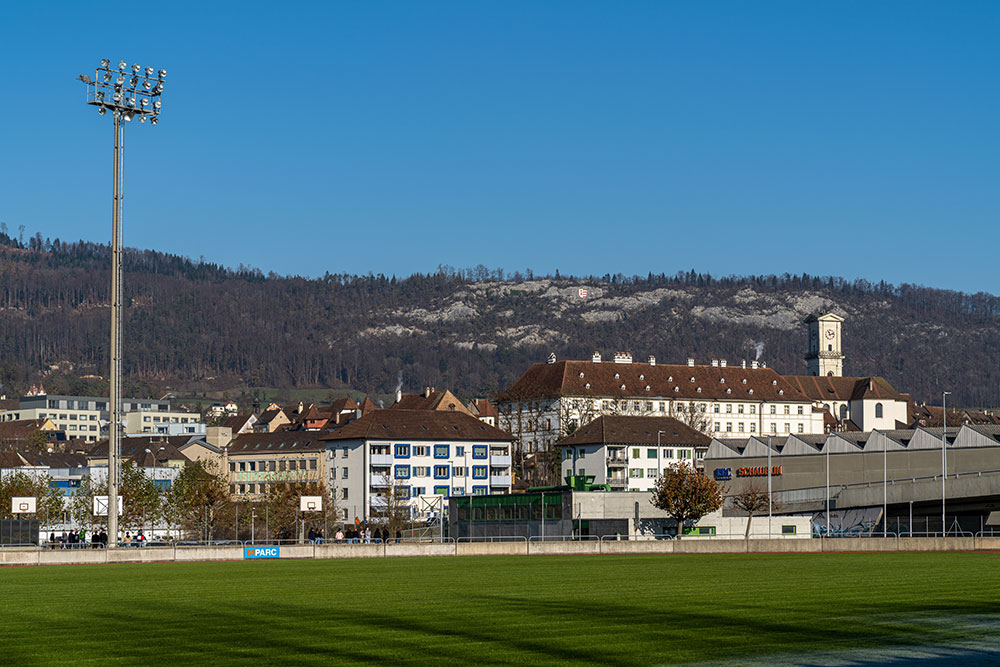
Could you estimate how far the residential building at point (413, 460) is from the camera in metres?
151

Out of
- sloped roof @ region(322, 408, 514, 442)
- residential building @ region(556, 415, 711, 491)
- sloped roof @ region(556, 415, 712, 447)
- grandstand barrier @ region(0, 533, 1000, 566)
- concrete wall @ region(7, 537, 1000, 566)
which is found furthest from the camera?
sloped roof @ region(556, 415, 712, 447)

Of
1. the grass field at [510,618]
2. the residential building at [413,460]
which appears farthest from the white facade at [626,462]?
the grass field at [510,618]

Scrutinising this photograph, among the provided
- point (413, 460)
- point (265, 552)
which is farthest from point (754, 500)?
point (265, 552)

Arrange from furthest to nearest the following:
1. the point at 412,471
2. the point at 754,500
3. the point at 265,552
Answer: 1. the point at 412,471
2. the point at 754,500
3. the point at 265,552

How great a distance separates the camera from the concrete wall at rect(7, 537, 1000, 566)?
71.6 m

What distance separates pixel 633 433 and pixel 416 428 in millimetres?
27115

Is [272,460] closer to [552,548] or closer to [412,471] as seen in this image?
[412,471]

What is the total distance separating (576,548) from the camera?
76.6 metres

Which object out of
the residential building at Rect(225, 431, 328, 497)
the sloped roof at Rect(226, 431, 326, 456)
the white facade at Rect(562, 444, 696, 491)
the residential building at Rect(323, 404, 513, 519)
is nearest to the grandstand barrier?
the residential building at Rect(323, 404, 513, 519)

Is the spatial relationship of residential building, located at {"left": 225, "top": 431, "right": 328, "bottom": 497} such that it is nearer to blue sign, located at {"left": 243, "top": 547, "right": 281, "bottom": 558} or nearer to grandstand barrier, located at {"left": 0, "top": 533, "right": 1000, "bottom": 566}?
grandstand barrier, located at {"left": 0, "top": 533, "right": 1000, "bottom": 566}

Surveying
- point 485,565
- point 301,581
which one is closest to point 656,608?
point 301,581

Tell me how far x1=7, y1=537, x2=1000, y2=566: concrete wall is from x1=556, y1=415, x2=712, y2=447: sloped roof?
83502 millimetres

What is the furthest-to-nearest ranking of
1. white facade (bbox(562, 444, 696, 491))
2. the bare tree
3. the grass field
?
white facade (bbox(562, 444, 696, 491))
the bare tree
the grass field

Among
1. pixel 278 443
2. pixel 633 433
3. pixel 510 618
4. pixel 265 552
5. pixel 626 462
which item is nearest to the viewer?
pixel 510 618
